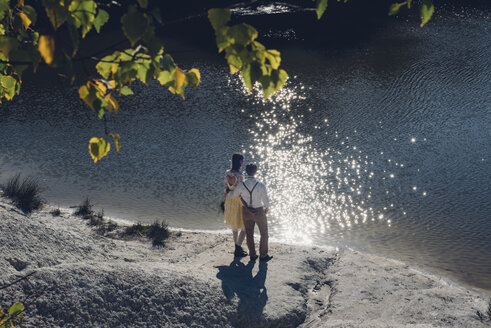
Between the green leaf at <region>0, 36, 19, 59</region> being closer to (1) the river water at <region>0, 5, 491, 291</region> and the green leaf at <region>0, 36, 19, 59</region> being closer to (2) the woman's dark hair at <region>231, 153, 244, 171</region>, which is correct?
(2) the woman's dark hair at <region>231, 153, 244, 171</region>

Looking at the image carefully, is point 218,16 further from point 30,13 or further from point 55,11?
point 30,13

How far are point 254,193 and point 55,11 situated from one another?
474 centimetres

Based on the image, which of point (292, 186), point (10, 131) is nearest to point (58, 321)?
point (292, 186)

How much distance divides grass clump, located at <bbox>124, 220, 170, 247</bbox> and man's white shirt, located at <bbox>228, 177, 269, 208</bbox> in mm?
2309

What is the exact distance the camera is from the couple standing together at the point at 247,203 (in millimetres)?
7105

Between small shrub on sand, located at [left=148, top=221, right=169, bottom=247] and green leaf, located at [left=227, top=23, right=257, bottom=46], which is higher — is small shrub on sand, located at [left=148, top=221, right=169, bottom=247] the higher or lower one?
the lower one

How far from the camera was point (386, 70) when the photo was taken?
18.4 meters

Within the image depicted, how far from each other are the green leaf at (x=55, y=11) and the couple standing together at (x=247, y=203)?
179 inches

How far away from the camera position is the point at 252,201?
718cm

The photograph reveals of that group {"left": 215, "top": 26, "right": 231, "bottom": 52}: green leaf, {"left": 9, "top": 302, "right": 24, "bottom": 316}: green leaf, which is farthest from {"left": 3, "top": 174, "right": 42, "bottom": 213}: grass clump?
{"left": 215, "top": 26, "right": 231, "bottom": 52}: green leaf

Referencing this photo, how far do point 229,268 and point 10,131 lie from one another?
10.3 metres

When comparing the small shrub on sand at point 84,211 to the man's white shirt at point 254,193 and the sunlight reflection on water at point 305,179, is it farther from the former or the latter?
the man's white shirt at point 254,193

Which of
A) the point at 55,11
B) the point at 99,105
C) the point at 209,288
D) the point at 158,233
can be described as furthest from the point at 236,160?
the point at 55,11

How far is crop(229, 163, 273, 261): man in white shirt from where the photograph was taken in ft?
23.2
